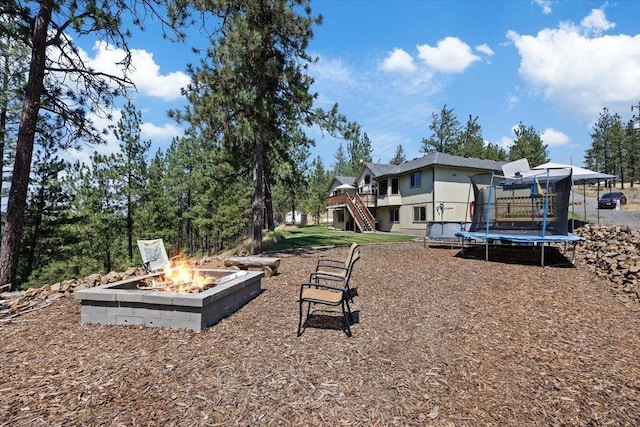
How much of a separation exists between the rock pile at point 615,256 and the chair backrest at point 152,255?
1079 centimetres

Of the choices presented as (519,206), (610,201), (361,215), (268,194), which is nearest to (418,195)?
(361,215)

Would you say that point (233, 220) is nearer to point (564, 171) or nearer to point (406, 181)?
point (406, 181)

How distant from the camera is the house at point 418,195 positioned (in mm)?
24125

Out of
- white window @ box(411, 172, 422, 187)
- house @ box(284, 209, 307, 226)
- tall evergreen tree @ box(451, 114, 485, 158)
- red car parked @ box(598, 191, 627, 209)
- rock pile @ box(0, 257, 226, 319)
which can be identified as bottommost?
rock pile @ box(0, 257, 226, 319)

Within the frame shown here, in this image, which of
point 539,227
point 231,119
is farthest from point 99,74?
point 539,227

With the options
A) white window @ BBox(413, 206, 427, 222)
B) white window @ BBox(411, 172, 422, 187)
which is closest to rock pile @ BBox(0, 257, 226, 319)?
white window @ BBox(413, 206, 427, 222)

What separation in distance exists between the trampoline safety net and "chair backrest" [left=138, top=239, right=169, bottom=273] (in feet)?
35.6

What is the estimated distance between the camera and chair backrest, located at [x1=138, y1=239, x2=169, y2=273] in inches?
320

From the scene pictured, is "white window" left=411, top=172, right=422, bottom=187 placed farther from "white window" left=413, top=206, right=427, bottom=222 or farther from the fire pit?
the fire pit

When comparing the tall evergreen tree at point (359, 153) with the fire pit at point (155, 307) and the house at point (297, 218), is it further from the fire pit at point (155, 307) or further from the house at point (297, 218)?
the fire pit at point (155, 307)

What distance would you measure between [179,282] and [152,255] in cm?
313

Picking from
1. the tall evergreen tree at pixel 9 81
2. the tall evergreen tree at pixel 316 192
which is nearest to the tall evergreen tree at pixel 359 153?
the tall evergreen tree at pixel 316 192

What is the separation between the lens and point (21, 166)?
26.0ft

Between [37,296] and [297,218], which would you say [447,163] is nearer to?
[37,296]
